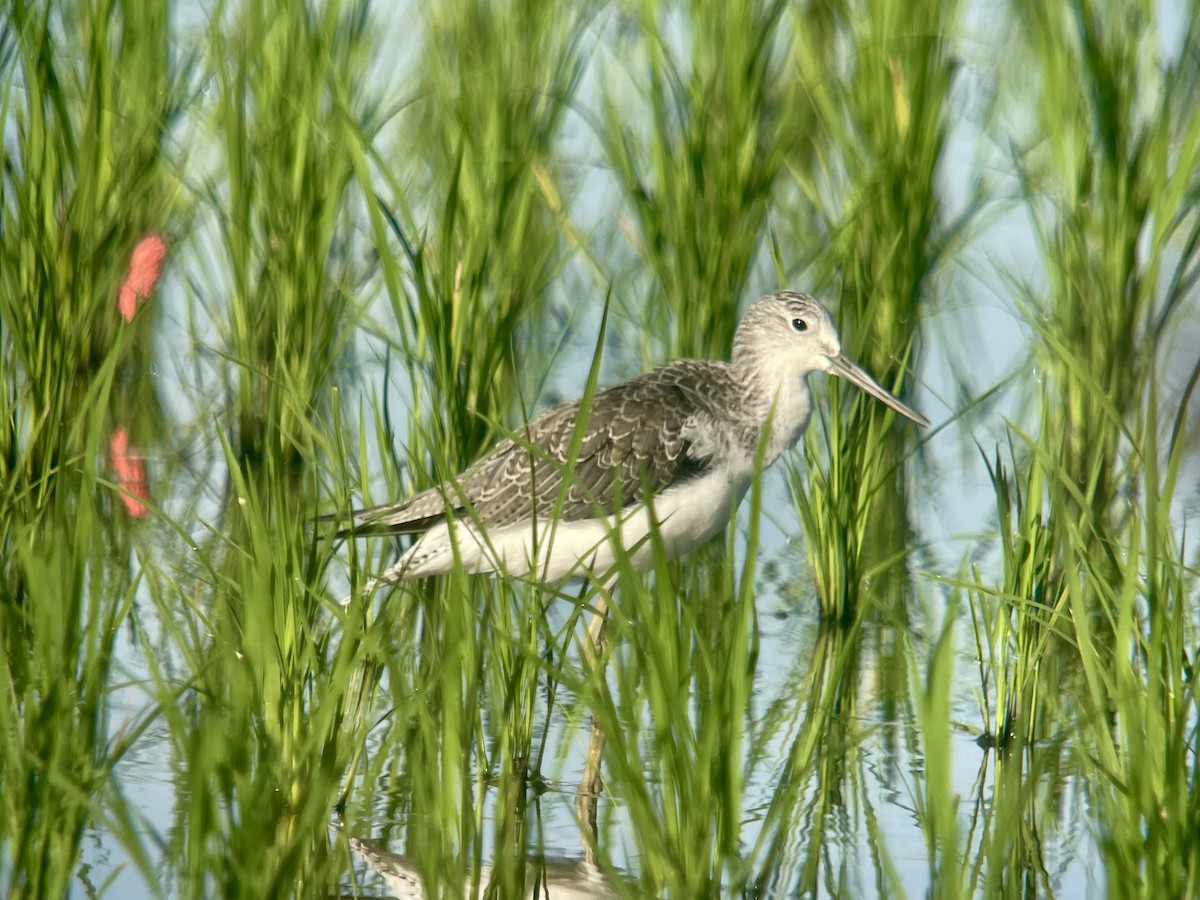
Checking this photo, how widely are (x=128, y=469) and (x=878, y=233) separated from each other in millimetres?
2993

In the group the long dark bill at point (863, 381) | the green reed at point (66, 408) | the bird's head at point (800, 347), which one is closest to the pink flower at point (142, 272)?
→ the green reed at point (66, 408)

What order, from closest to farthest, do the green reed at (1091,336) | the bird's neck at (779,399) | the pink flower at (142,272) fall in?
1. the green reed at (1091,336)
2. the bird's neck at (779,399)
3. the pink flower at (142,272)

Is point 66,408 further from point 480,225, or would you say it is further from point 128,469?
point 480,225

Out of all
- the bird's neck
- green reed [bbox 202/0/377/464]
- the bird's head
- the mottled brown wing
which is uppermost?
green reed [bbox 202/0/377/464]

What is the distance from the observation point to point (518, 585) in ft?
17.0

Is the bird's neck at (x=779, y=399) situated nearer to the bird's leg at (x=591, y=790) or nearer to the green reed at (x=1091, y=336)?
the green reed at (x=1091, y=336)

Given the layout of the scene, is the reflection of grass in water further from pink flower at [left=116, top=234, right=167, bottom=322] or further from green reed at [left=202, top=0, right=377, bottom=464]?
pink flower at [left=116, top=234, right=167, bottom=322]

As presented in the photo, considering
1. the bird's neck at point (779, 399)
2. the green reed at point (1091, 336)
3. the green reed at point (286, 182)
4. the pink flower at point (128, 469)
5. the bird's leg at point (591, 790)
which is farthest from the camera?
the pink flower at point (128, 469)

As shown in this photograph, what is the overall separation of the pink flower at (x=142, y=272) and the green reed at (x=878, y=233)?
271 cm

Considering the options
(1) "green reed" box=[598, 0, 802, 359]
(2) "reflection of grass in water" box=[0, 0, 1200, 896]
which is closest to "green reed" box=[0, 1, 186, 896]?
(2) "reflection of grass in water" box=[0, 0, 1200, 896]

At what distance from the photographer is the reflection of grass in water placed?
321 cm

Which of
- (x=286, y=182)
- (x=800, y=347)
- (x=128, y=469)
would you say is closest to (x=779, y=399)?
(x=800, y=347)

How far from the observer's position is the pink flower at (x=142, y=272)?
726 centimetres

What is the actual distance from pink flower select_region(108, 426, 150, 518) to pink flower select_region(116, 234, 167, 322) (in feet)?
1.73
